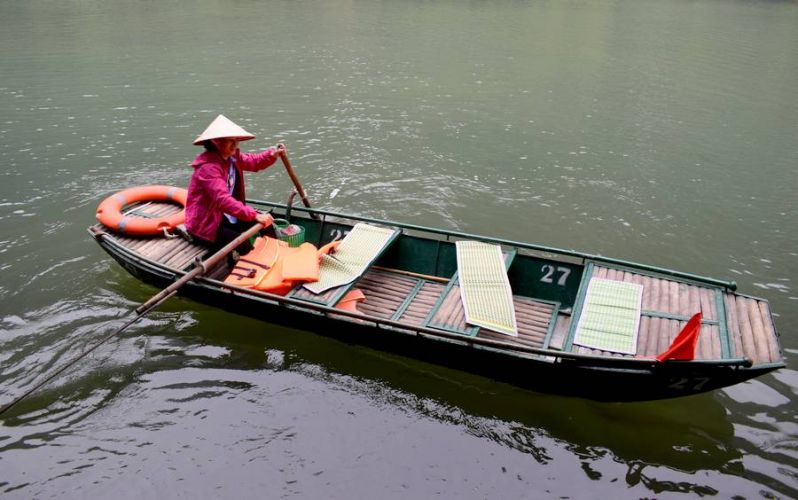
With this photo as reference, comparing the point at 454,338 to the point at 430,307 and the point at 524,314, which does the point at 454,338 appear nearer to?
the point at 430,307

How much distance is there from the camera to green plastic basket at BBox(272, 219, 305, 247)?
28.2ft

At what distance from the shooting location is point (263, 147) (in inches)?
587

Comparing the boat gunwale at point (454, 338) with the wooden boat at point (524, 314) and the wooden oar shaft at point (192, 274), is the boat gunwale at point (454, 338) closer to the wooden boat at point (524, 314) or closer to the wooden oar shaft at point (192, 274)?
the wooden boat at point (524, 314)

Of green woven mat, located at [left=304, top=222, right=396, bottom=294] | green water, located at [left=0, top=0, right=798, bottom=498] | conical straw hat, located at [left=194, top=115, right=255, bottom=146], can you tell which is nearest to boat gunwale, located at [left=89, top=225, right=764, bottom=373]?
green woven mat, located at [left=304, top=222, right=396, bottom=294]

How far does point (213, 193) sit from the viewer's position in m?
7.59

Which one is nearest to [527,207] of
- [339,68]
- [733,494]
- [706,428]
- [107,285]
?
[706,428]

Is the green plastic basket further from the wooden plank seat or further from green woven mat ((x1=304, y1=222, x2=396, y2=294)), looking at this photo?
the wooden plank seat

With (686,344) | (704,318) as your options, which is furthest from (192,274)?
(704,318)

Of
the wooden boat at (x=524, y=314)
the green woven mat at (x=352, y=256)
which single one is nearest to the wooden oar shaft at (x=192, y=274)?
the wooden boat at (x=524, y=314)

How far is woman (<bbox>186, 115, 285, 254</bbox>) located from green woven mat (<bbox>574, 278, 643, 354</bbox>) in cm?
438

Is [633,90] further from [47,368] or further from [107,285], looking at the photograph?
[47,368]

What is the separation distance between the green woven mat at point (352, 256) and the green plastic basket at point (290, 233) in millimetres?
749

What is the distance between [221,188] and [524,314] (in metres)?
4.52

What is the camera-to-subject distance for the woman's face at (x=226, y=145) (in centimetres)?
752
